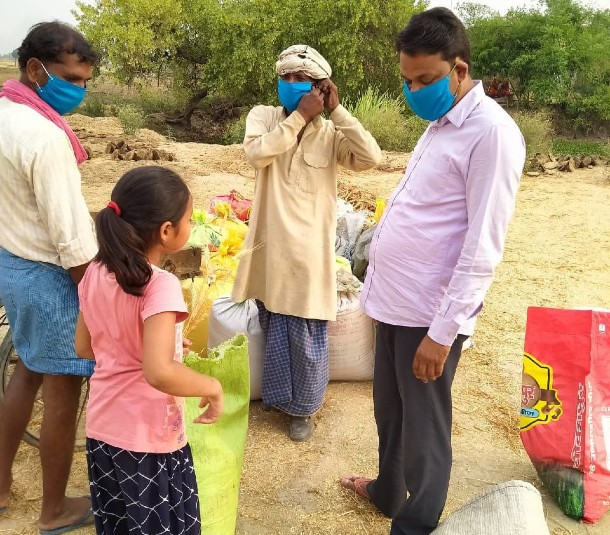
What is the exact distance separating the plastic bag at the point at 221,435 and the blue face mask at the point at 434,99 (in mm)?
924

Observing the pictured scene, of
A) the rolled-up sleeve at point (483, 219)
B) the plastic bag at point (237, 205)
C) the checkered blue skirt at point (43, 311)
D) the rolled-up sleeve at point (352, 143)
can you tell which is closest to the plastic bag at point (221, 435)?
the checkered blue skirt at point (43, 311)

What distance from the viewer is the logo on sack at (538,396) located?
2.37 meters

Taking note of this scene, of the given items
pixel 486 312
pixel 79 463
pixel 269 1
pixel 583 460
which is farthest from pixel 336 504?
pixel 269 1

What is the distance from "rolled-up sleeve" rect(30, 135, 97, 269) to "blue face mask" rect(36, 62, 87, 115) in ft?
0.72

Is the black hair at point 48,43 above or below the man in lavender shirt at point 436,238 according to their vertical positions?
above

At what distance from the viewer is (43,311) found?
201 centimetres

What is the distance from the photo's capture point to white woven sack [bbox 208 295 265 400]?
2.96 m

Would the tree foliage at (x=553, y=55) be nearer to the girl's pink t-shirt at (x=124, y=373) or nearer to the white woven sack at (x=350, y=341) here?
the white woven sack at (x=350, y=341)

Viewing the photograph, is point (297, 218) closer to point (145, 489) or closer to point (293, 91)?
point (293, 91)

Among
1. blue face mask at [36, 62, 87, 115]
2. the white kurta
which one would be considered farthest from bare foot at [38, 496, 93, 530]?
blue face mask at [36, 62, 87, 115]

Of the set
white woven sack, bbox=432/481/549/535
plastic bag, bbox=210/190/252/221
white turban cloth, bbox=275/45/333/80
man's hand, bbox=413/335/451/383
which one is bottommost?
white woven sack, bbox=432/481/549/535

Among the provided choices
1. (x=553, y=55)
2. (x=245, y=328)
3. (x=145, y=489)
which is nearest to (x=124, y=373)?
(x=145, y=489)

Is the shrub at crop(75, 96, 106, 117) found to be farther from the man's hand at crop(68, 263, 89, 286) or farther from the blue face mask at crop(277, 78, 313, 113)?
the man's hand at crop(68, 263, 89, 286)

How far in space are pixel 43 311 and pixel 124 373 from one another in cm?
66
